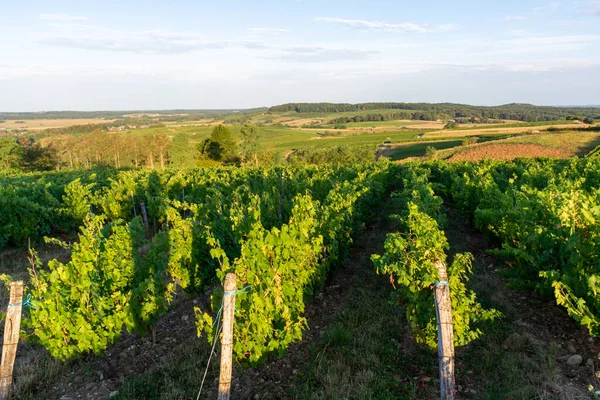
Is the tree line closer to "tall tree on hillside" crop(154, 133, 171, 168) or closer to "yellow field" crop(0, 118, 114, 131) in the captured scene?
"tall tree on hillside" crop(154, 133, 171, 168)

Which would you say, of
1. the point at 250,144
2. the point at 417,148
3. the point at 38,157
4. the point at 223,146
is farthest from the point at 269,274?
the point at 38,157

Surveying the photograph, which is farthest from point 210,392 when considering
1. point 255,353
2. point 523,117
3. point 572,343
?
point 523,117

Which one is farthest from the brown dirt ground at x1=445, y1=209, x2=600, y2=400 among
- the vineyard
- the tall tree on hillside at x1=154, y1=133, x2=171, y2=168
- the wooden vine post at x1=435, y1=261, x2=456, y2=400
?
the tall tree on hillside at x1=154, y1=133, x2=171, y2=168

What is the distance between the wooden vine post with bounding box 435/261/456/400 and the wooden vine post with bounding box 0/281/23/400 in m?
4.85

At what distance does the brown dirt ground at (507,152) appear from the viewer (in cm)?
3900

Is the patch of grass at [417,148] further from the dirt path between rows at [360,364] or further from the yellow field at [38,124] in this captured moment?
the yellow field at [38,124]

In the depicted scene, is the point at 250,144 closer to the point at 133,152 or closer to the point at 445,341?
the point at 133,152

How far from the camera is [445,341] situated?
4.21 m

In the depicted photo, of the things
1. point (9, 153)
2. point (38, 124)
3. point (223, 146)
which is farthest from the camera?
point (38, 124)

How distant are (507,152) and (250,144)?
3255 centimetres

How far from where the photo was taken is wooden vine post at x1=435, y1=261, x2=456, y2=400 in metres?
4.17

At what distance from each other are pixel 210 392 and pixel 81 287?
2110 mm

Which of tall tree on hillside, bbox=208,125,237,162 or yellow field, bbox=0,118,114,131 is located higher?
yellow field, bbox=0,118,114,131

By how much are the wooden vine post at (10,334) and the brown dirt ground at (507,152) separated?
132ft
